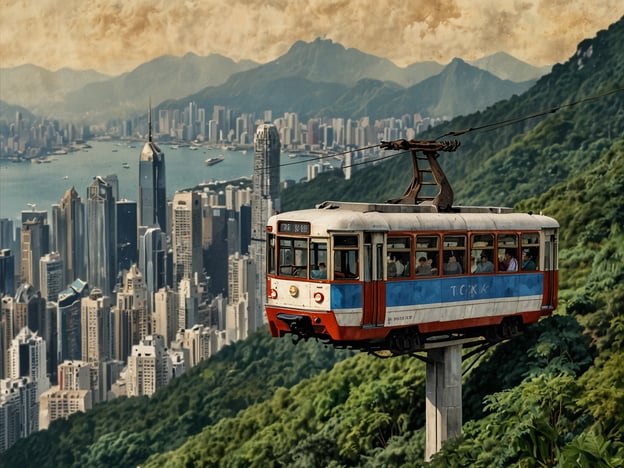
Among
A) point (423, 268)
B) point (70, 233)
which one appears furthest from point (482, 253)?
point (70, 233)

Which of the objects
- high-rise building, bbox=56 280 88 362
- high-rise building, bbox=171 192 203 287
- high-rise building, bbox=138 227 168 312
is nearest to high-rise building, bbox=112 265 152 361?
high-rise building, bbox=138 227 168 312

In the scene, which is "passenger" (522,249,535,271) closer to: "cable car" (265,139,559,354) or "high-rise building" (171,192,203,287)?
"cable car" (265,139,559,354)

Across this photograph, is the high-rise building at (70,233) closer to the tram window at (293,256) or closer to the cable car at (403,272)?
the cable car at (403,272)

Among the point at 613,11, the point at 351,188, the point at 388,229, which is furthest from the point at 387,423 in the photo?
the point at 351,188

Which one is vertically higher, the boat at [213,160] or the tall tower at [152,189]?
the boat at [213,160]

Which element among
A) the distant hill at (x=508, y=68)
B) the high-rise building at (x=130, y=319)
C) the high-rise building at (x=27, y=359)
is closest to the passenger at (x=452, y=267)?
the distant hill at (x=508, y=68)

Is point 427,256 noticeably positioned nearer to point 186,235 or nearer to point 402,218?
point 402,218

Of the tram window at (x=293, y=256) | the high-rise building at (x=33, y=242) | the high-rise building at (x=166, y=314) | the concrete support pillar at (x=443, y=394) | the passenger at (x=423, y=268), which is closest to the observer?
the tram window at (x=293, y=256)


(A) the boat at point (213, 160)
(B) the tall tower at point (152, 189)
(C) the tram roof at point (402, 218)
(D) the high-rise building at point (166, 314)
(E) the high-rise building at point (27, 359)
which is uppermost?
(C) the tram roof at point (402, 218)
